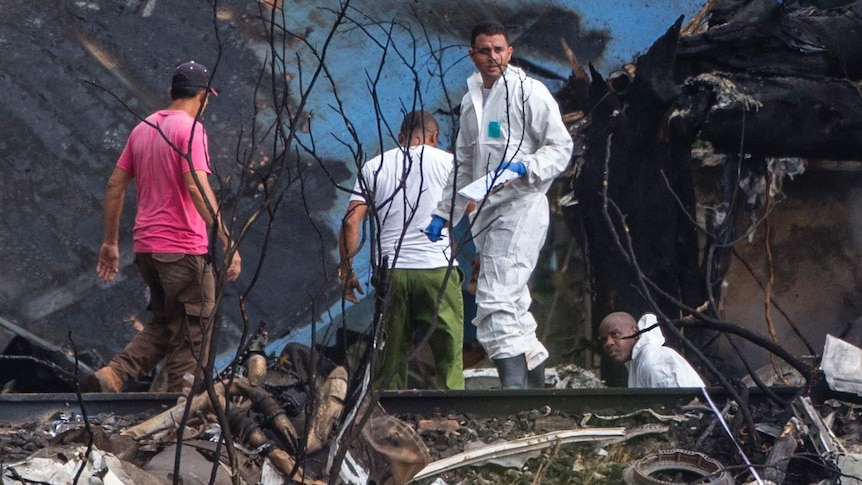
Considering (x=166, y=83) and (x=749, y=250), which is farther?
(x=749, y=250)

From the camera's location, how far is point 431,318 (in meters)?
6.30

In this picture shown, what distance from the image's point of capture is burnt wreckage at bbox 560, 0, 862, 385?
843cm

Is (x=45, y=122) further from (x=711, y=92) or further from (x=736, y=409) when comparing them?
(x=736, y=409)

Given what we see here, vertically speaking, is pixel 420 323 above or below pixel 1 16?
below

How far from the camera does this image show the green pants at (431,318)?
634 centimetres

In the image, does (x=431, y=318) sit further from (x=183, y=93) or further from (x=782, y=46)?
(x=782, y=46)

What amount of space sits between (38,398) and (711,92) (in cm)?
476

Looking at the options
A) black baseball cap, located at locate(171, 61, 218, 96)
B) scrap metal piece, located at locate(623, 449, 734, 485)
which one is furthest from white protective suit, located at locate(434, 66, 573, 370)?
scrap metal piece, located at locate(623, 449, 734, 485)

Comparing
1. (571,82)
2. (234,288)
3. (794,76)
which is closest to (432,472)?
(234,288)

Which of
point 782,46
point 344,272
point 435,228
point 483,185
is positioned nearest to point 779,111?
point 782,46

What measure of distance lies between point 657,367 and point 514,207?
0.99 m

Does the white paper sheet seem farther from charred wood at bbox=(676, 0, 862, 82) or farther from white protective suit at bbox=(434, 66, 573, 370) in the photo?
charred wood at bbox=(676, 0, 862, 82)

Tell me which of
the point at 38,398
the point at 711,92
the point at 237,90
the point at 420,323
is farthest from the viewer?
the point at 237,90

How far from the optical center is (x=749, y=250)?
9.68m
